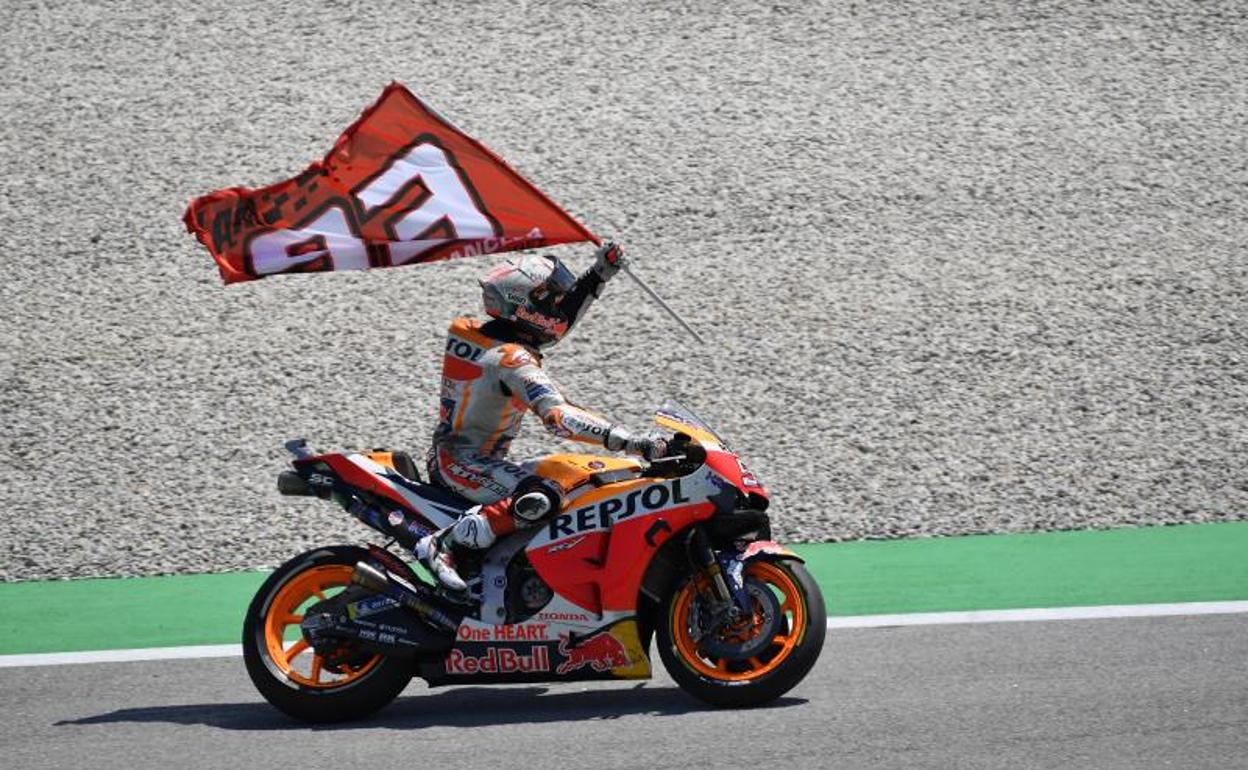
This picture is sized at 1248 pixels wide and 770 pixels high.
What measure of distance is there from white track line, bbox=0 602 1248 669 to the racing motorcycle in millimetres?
1393

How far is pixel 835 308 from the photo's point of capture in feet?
43.4

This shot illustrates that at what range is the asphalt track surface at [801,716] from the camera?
6027 mm

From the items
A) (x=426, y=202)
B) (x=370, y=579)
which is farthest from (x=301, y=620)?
(x=426, y=202)

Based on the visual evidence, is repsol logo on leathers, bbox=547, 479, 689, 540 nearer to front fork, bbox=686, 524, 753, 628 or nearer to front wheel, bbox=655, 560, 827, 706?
front fork, bbox=686, 524, 753, 628

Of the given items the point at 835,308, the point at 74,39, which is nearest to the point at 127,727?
the point at 835,308

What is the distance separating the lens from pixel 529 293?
6.98 m

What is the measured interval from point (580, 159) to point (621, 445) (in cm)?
924

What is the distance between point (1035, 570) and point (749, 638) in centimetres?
300

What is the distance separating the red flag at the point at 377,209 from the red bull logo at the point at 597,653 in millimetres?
1841

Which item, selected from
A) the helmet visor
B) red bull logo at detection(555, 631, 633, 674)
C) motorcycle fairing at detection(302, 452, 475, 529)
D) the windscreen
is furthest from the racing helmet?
red bull logo at detection(555, 631, 633, 674)

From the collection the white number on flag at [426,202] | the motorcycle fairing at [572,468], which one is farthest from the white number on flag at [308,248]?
the motorcycle fairing at [572,468]

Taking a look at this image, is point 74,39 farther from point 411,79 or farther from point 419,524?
point 419,524

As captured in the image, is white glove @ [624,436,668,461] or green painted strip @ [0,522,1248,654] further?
green painted strip @ [0,522,1248,654]

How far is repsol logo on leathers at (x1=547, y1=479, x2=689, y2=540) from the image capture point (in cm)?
682
